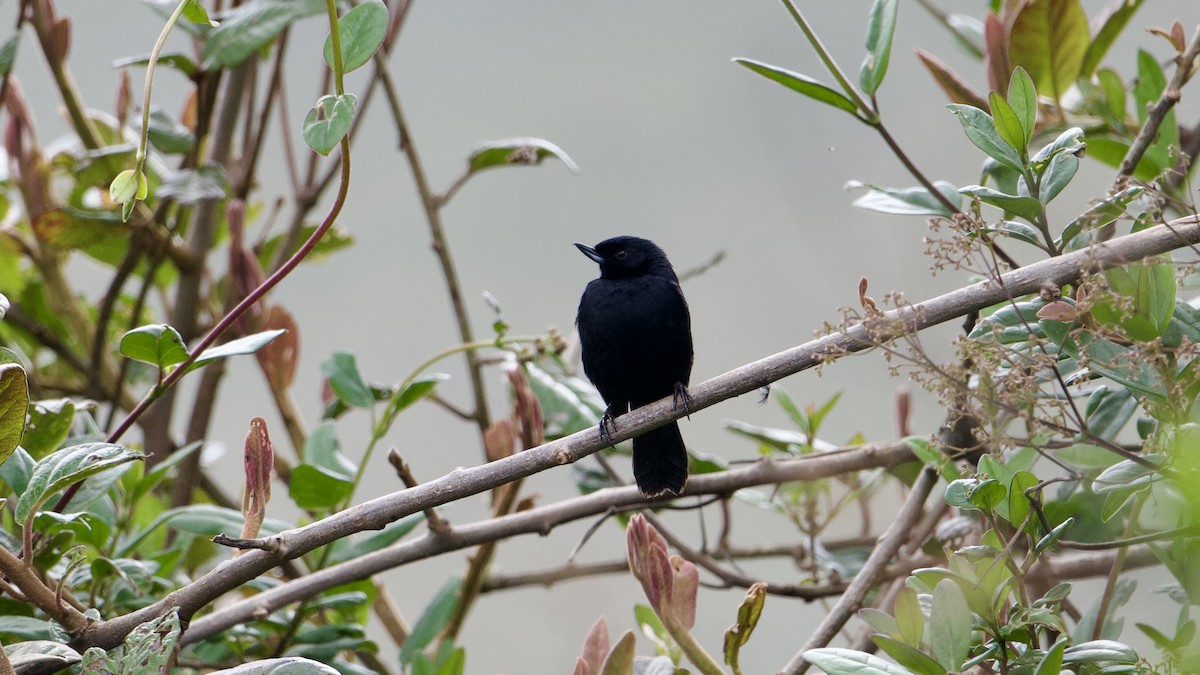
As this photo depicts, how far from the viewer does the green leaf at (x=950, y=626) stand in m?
1.21

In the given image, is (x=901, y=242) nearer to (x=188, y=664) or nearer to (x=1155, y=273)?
(x=1155, y=273)

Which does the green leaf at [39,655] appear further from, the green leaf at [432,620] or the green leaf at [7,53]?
the green leaf at [7,53]

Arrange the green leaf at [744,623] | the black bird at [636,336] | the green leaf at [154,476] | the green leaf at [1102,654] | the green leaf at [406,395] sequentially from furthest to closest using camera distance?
the black bird at [636,336], the green leaf at [406,395], the green leaf at [154,476], the green leaf at [744,623], the green leaf at [1102,654]

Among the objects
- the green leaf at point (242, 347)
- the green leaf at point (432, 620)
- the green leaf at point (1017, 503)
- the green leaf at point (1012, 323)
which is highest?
the green leaf at point (1012, 323)

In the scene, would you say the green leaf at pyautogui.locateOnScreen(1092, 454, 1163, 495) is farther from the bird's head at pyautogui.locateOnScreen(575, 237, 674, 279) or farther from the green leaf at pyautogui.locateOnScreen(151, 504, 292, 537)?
the bird's head at pyautogui.locateOnScreen(575, 237, 674, 279)

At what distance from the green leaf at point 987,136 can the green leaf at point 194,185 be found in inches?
60.9

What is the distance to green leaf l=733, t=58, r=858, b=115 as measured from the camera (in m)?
1.69

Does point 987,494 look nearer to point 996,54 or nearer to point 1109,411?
point 1109,411

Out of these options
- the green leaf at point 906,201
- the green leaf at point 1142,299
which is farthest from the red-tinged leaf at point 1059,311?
the green leaf at point 906,201

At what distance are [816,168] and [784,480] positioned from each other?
2107 millimetres

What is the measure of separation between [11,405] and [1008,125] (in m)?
1.32

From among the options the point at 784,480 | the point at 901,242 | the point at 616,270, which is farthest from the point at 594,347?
the point at 901,242

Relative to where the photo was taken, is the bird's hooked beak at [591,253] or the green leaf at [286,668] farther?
the bird's hooked beak at [591,253]

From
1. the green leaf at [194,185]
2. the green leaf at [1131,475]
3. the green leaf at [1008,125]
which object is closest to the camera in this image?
the green leaf at [1131,475]
